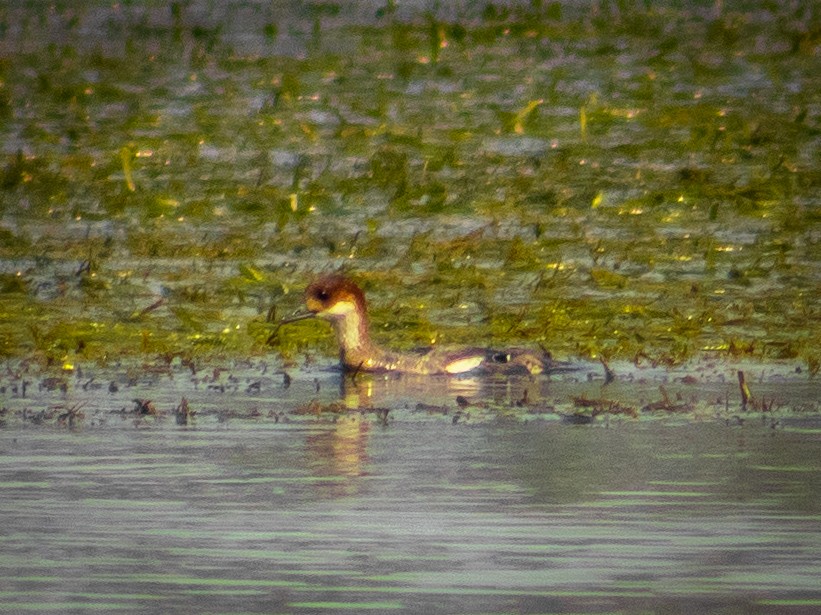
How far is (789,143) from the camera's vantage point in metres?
17.4

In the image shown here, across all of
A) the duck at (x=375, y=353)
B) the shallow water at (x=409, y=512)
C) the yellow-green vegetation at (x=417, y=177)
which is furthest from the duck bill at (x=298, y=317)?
the shallow water at (x=409, y=512)

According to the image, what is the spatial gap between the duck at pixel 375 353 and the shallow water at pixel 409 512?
113 centimetres

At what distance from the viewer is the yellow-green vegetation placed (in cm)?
1251

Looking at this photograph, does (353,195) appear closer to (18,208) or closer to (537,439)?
(18,208)

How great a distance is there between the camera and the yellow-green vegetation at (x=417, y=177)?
12508 mm

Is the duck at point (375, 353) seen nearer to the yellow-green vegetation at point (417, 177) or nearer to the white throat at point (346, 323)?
the white throat at point (346, 323)

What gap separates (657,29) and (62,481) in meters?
14.8

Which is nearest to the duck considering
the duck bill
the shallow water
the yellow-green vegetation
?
the duck bill

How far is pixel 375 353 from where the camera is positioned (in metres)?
12.0

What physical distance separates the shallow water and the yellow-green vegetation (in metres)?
2.04

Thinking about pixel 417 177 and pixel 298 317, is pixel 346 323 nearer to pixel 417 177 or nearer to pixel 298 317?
pixel 298 317

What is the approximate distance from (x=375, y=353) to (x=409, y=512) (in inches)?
166

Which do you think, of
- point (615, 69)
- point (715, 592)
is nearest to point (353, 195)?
point (615, 69)

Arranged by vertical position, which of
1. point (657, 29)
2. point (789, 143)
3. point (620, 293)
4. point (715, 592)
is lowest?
point (715, 592)
